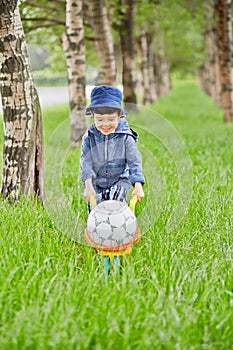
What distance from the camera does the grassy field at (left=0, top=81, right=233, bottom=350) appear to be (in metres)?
2.97

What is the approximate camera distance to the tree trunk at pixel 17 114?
5.43 metres

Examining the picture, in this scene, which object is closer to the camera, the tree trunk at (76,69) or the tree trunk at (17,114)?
the tree trunk at (17,114)

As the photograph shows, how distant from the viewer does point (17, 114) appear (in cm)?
555

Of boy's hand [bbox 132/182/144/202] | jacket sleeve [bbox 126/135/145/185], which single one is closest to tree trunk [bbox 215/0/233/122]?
jacket sleeve [bbox 126/135/145/185]

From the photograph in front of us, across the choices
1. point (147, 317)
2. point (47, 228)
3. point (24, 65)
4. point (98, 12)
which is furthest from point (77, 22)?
point (147, 317)

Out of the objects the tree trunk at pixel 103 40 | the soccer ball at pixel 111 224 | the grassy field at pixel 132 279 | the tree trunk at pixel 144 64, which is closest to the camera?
the grassy field at pixel 132 279

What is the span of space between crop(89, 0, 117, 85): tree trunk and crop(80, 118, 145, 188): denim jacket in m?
8.22

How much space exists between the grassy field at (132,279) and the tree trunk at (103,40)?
22.2 ft

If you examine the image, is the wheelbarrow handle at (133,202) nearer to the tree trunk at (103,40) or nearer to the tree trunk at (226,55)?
the tree trunk at (103,40)

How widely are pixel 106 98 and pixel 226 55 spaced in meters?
11.9

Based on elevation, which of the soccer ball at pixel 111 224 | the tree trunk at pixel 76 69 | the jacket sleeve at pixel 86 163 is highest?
the tree trunk at pixel 76 69

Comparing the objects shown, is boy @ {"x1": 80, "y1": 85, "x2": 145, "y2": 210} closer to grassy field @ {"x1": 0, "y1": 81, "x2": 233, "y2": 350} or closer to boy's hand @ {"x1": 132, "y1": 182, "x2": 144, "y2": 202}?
boy's hand @ {"x1": 132, "y1": 182, "x2": 144, "y2": 202}

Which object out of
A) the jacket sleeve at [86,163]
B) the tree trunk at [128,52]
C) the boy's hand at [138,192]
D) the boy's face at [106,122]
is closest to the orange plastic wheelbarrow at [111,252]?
the boy's hand at [138,192]

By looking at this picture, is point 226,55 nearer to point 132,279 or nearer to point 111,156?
point 111,156
